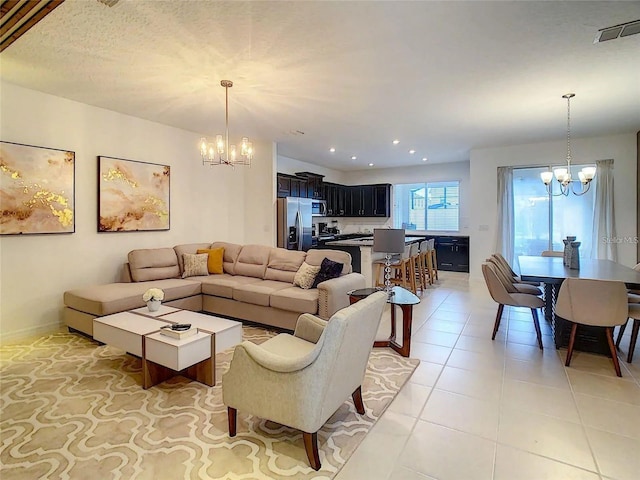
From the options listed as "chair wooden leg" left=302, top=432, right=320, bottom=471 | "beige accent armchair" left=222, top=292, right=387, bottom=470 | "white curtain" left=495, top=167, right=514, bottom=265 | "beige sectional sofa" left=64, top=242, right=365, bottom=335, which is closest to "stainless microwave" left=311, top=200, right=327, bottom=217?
"beige sectional sofa" left=64, top=242, right=365, bottom=335

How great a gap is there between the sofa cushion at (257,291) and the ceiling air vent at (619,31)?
3.93 m

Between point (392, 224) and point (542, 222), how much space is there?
388cm

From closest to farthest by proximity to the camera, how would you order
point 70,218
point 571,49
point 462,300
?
point 571,49 < point 70,218 < point 462,300

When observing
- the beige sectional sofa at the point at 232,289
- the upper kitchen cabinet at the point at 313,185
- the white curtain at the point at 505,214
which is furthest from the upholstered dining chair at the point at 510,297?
the upper kitchen cabinet at the point at 313,185

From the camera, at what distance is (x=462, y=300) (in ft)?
18.7

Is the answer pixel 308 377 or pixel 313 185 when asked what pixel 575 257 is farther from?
pixel 313 185

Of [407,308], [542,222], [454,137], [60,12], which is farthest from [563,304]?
[60,12]

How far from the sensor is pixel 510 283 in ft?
14.0

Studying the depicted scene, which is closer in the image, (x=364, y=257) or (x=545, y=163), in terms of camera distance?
(x=364, y=257)

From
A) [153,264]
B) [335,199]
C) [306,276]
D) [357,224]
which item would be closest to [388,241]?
[306,276]

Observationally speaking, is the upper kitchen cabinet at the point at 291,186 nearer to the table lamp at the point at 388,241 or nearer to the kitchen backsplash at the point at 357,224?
the kitchen backsplash at the point at 357,224

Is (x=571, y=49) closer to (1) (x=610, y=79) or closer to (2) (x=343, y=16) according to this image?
(1) (x=610, y=79)

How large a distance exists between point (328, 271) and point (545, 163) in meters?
5.21

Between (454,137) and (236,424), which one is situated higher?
(454,137)
